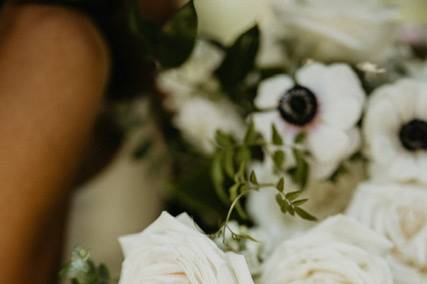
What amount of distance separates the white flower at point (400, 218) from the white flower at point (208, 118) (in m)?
0.22

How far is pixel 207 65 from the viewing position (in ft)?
2.48

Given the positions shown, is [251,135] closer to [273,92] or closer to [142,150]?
[273,92]

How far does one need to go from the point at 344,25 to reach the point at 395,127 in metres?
0.13

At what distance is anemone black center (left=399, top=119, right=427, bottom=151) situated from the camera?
0.59m

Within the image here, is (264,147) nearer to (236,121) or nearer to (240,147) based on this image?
(240,147)

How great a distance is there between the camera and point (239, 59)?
2.25ft

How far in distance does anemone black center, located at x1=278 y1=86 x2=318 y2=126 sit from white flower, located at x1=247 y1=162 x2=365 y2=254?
7 centimetres

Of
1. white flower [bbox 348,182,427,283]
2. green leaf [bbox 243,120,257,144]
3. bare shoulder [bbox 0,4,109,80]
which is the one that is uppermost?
bare shoulder [bbox 0,4,109,80]

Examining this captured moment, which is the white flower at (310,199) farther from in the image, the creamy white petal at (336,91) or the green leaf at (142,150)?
the green leaf at (142,150)

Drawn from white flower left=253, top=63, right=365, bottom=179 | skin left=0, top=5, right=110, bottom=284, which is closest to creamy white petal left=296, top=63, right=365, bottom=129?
white flower left=253, top=63, right=365, bottom=179

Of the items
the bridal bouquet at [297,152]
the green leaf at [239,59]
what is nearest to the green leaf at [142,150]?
the bridal bouquet at [297,152]

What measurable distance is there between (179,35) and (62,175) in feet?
0.65

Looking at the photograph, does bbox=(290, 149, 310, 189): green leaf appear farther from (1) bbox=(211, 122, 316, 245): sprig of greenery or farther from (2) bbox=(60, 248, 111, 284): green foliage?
(2) bbox=(60, 248, 111, 284): green foliage

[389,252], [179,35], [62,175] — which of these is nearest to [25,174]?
[62,175]
